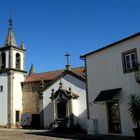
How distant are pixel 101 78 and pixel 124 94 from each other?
109 inches

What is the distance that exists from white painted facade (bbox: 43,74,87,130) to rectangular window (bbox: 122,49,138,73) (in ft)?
34.0

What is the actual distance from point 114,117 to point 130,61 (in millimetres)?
4135

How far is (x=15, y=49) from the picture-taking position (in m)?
37.6

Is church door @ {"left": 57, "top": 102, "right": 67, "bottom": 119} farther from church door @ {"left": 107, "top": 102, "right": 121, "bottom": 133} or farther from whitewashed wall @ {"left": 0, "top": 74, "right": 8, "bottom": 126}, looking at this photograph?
church door @ {"left": 107, "top": 102, "right": 121, "bottom": 133}

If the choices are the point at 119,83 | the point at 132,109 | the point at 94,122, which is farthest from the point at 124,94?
the point at 94,122

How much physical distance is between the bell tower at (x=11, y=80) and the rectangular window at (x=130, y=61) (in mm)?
20313

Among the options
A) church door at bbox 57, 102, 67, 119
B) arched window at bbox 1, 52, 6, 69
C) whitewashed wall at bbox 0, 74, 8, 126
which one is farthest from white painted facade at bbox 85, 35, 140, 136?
arched window at bbox 1, 52, 6, 69

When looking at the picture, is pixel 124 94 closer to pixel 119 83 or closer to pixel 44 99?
pixel 119 83

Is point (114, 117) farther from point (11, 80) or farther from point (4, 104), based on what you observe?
point (4, 104)

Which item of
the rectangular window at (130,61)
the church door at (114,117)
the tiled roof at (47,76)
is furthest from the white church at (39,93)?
the rectangular window at (130,61)

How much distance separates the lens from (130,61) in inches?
734

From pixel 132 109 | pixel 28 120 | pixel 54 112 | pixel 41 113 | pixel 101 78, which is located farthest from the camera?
pixel 28 120

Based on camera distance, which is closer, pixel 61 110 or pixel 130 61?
pixel 130 61

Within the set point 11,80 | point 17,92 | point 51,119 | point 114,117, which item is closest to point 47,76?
point 17,92
